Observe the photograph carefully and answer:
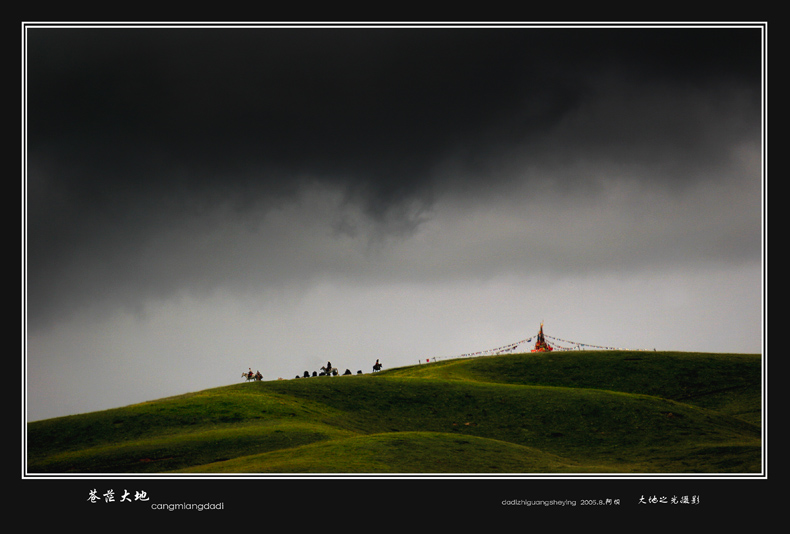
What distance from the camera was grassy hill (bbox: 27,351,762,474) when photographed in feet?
107

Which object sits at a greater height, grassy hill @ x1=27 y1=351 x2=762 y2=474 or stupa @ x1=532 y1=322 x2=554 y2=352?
stupa @ x1=532 y1=322 x2=554 y2=352

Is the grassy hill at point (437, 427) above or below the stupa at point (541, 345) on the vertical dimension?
below

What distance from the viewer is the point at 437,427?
44438 millimetres

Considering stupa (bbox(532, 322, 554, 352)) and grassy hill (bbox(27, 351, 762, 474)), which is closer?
grassy hill (bbox(27, 351, 762, 474))

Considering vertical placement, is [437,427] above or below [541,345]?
below

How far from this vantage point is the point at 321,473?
26.9m

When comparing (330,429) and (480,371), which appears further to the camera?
(480,371)

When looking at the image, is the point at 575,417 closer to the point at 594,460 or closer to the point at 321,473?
the point at 594,460

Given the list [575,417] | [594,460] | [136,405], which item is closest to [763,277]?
[594,460]

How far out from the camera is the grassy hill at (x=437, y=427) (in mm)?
32719

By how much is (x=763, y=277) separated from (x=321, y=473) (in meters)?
22.9

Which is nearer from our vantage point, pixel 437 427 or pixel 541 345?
pixel 437 427

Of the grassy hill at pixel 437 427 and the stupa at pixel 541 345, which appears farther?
the stupa at pixel 541 345

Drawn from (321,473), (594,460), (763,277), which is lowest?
(594,460)
